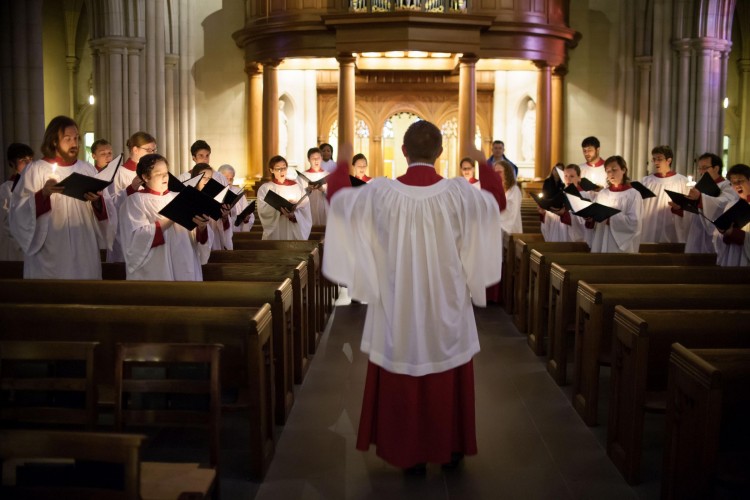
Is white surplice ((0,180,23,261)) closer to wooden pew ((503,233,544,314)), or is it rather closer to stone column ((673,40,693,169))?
wooden pew ((503,233,544,314))

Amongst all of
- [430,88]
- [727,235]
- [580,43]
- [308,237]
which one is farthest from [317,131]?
[727,235]

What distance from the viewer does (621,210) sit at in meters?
7.95

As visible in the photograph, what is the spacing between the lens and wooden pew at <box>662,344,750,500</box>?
3568mm

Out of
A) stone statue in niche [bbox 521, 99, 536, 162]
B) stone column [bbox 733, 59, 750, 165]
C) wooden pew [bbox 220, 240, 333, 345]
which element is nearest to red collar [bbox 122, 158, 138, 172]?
wooden pew [bbox 220, 240, 333, 345]

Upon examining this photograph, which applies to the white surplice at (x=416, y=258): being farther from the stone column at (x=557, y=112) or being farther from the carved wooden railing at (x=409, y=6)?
the stone column at (x=557, y=112)

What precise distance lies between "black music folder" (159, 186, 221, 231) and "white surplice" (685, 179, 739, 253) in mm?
5336

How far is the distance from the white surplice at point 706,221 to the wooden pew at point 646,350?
3995 millimetres

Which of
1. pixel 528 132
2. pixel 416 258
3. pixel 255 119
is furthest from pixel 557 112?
pixel 416 258

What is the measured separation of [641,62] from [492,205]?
14157 mm

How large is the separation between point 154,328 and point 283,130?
15756 mm

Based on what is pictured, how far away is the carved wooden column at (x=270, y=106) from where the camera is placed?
17938 millimetres

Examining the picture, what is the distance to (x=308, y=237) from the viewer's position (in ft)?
33.6

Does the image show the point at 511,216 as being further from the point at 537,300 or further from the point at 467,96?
the point at 467,96

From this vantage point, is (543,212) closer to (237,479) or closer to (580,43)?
(237,479)
